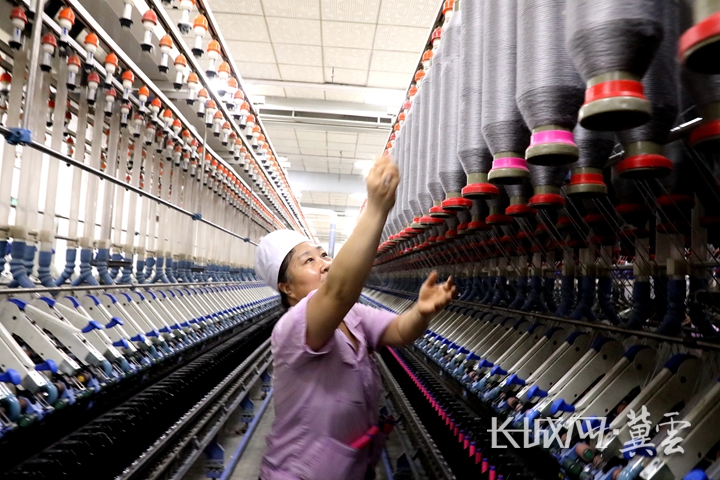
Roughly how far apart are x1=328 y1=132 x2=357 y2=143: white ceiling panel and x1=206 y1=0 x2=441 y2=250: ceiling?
0.06 feet

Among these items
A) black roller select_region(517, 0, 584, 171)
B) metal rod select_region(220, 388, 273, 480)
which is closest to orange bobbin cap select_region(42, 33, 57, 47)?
black roller select_region(517, 0, 584, 171)

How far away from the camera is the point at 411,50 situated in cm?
587

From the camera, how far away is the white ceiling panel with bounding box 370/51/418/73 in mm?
5969

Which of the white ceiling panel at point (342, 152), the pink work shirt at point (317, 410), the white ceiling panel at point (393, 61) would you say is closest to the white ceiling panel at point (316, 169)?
the white ceiling panel at point (342, 152)

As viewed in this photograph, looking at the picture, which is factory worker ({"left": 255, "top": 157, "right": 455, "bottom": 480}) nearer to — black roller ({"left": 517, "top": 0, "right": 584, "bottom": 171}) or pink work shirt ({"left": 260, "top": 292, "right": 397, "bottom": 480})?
pink work shirt ({"left": 260, "top": 292, "right": 397, "bottom": 480})

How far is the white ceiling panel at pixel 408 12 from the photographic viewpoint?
493cm

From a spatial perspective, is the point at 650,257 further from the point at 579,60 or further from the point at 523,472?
the point at 579,60

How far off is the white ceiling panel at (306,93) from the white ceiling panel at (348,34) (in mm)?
1535

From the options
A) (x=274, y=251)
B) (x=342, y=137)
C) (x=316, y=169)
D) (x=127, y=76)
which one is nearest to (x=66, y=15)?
(x=127, y=76)

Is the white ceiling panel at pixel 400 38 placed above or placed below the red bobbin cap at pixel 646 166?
above

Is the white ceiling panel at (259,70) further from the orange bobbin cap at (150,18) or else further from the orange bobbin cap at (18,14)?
the orange bobbin cap at (18,14)

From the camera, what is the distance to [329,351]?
134cm

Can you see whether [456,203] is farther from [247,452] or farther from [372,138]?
[372,138]

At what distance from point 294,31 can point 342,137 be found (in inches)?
156
